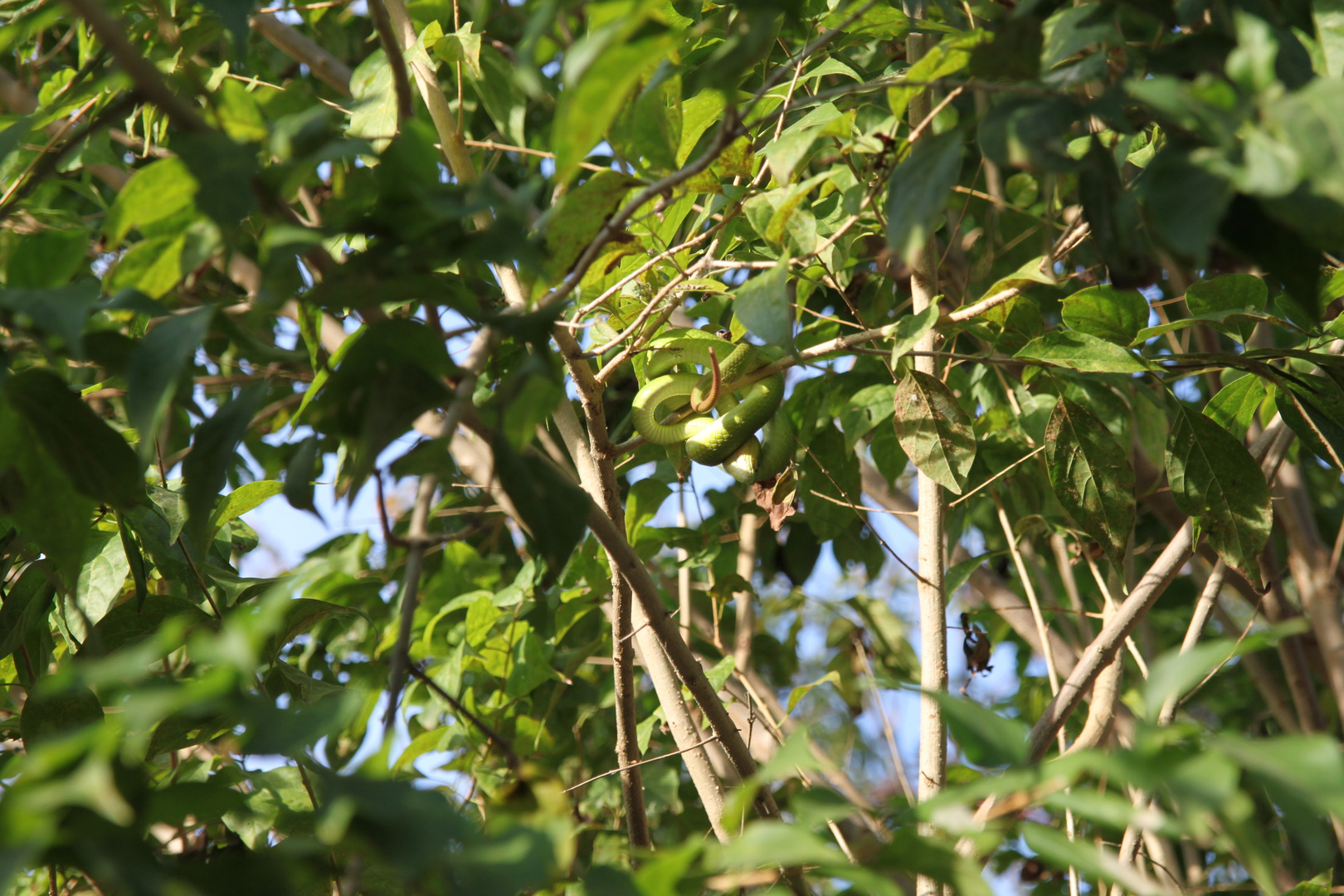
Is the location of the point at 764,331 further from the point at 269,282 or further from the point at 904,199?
the point at 269,282

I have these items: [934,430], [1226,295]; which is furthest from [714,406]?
[1226,295]

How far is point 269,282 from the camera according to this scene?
0.61 m

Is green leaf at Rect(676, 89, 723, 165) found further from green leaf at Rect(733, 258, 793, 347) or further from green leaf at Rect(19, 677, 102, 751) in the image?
green leaf at Rect(19, 677, 102, 751)

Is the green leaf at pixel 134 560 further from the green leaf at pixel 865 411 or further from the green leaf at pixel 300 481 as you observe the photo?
the green leaf at pixel 865 411

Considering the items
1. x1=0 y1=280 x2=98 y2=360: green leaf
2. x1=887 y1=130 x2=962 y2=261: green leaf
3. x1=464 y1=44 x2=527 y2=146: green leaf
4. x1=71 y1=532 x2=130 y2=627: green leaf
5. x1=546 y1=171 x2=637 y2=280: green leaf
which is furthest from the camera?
x1=464 y1=44 x2=527 y2=146: green leaf

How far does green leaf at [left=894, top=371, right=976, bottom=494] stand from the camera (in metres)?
1.14

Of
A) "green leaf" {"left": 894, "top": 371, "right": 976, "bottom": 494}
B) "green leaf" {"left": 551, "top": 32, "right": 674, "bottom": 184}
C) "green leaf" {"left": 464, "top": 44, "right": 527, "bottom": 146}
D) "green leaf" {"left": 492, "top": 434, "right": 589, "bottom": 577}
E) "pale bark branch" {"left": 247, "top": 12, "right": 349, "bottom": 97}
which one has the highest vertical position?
"pale bark branch" {"left": 247, "top": 12, "right": 349, "bottom": 97}

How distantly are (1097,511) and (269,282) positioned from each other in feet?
2.99

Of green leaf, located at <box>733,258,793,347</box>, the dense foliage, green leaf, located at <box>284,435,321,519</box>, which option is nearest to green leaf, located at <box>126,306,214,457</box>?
the dense foliage

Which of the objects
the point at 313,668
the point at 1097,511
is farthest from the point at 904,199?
the point at 313,668

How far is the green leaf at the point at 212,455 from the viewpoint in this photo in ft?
2.27

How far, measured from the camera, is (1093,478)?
3.65 ft

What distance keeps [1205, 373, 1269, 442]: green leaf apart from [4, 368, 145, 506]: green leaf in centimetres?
122

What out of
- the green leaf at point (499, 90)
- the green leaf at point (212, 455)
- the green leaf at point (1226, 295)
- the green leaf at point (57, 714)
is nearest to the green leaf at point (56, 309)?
the green leaf at point (212, 455)
